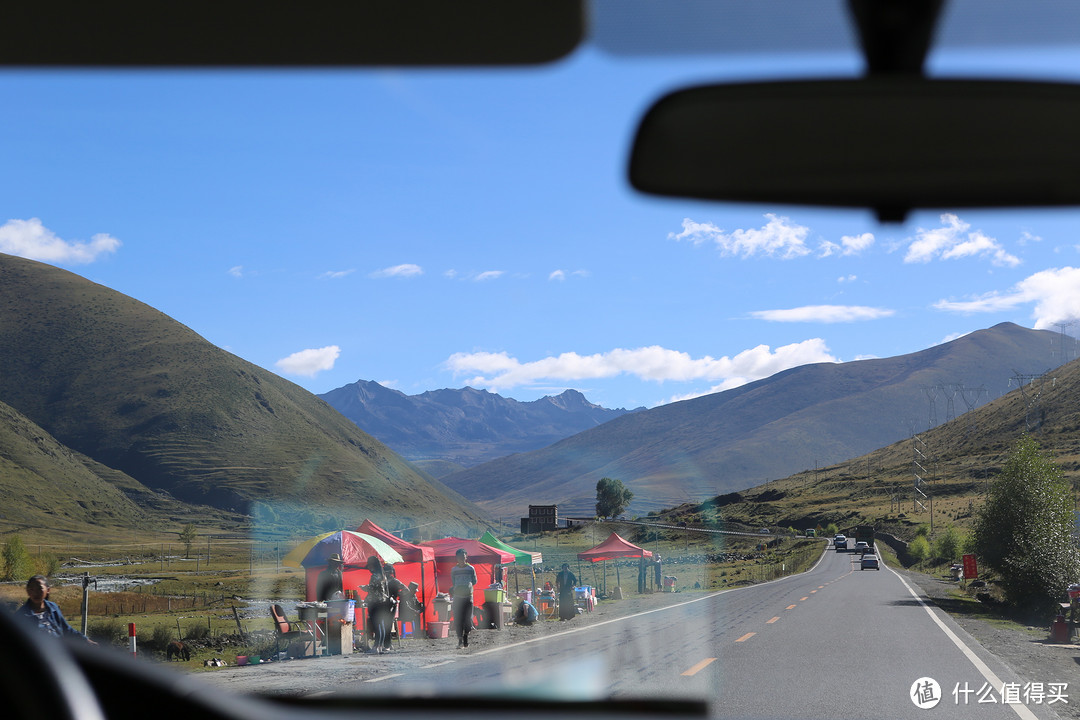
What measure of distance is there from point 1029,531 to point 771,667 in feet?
72.6

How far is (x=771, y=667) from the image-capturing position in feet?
44.3

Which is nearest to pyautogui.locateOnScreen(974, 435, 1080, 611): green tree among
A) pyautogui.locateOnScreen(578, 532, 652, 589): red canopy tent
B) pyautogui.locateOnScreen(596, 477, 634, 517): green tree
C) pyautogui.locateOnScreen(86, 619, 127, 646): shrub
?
pyautogui.locateOnScreen(578, 532, 652, 589): red canopy tent

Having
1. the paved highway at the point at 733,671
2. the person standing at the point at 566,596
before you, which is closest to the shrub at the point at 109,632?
the person standing at the point at 566,596

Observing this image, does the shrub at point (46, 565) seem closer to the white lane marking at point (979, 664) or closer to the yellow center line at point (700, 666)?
the white lane marking at point (979, 664)

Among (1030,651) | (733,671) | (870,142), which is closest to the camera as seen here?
(870,142)

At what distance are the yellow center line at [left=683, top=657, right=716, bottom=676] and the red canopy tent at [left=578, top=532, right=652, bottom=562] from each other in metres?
21.2

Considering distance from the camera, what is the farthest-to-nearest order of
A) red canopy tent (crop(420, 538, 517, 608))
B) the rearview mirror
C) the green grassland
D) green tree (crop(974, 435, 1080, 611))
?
the green grassland, green tree (crop(974, 435, 1080, 611)), red canopy tent (crop(420, 538, 517, 608)), the rearview mirror

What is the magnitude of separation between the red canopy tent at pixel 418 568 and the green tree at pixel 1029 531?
18542 millimetres

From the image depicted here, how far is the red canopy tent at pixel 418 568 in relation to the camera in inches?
848

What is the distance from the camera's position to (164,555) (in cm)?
11944

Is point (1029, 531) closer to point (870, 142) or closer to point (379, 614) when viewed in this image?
point (379, 614)

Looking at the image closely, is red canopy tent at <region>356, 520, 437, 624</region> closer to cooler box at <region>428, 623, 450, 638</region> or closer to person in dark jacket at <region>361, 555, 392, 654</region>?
cooler box at <region>428, 623, 450, 638</region>

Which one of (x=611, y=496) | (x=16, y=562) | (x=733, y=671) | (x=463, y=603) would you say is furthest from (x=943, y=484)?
(x=733, y=671)

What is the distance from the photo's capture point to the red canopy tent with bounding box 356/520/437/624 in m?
21.5
